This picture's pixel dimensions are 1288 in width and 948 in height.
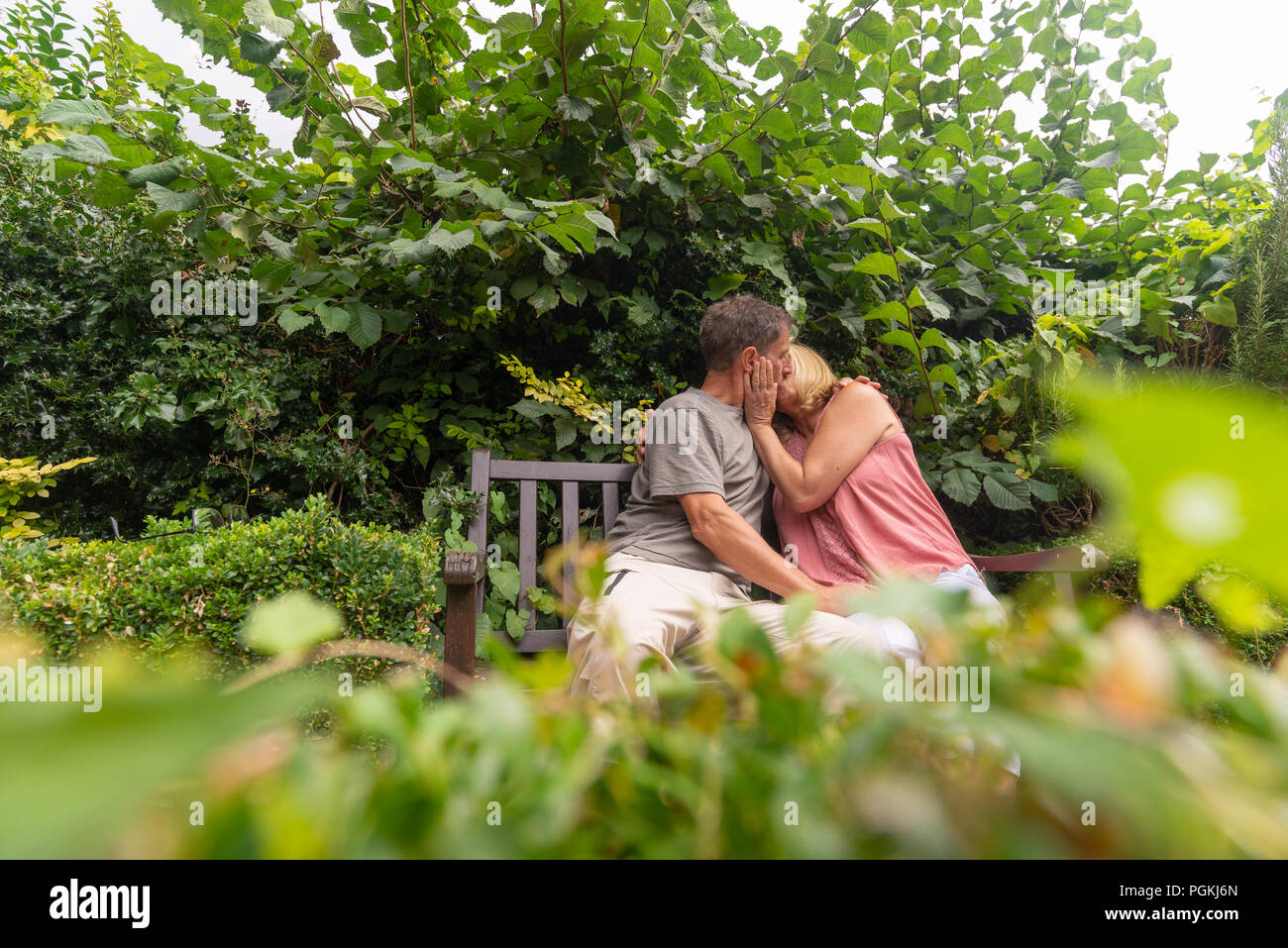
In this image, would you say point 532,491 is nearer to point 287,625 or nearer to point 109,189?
point 109,189

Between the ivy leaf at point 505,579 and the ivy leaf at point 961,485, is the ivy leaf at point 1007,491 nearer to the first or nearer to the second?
the ivy leaf at point 961,485

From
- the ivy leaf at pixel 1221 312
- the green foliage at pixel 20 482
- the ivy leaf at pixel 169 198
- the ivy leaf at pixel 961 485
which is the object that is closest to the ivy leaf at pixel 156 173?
the ivy leaf at pixel 169 198

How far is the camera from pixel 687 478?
2.43 metres

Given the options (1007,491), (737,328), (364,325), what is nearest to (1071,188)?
(1007,491)

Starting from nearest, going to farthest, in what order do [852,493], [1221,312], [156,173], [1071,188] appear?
[156,173] → [852,493] → [1221,312] → [1071,188]

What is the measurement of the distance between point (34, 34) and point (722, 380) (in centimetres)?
454

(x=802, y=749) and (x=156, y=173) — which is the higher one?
(x=156, y=173)

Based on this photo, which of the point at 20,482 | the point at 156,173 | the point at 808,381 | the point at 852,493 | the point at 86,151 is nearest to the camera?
the point at 86,151

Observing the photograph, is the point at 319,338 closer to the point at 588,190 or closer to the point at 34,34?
the point at 588,190

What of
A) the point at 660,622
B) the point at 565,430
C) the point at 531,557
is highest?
the point at 565,430

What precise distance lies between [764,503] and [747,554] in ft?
1.69

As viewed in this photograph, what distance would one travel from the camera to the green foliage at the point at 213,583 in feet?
5.72

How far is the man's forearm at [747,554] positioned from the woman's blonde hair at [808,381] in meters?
0.67
